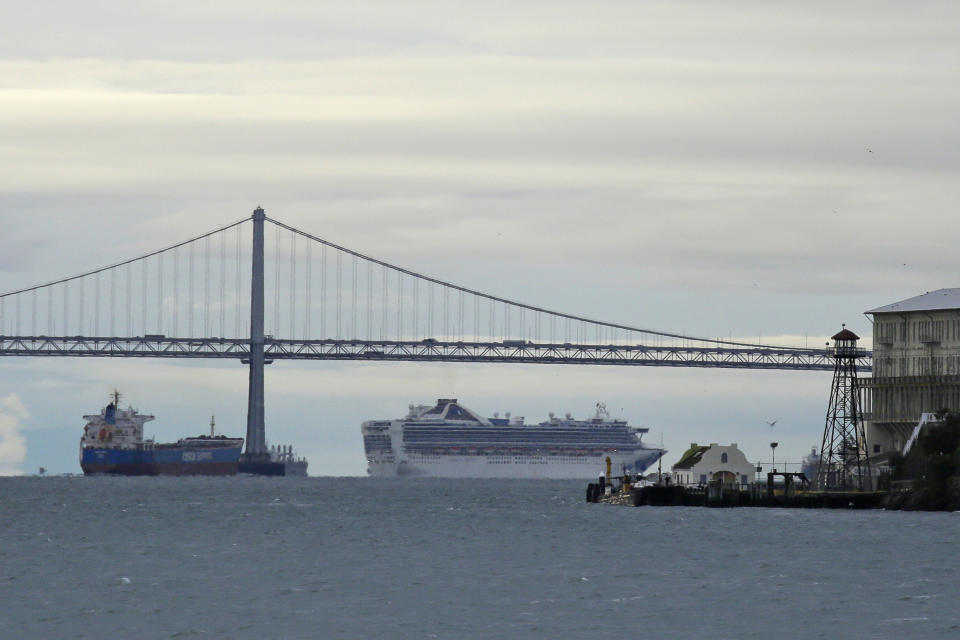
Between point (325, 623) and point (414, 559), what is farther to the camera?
point (414, 559)

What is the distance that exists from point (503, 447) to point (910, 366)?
291 ft

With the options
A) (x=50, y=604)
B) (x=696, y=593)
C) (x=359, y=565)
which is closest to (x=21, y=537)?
(x=359, y=565)

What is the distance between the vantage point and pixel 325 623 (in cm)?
3578

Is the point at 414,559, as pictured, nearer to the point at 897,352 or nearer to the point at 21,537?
the point at 21,537

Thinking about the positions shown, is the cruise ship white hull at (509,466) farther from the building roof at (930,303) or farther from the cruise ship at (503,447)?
the building roof at (930,303)

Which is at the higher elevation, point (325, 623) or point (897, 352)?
point (897, 352)

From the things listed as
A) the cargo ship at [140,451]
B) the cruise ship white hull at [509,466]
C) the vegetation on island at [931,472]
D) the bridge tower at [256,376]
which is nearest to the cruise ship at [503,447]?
the cruise ship white hull at [509,466]

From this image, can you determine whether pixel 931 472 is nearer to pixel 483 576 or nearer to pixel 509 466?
pixel 483 576

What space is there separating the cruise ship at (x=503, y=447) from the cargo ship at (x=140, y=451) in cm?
1555

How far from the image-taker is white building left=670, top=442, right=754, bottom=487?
89.8 metres


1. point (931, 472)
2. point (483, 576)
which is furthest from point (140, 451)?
point (483, 576)

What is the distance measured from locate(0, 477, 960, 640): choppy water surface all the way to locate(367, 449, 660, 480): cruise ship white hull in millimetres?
104760

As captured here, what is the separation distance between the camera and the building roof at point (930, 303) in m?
92.8

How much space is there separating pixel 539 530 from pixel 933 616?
27.1m
